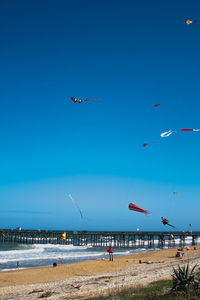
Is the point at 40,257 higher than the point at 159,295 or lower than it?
lower

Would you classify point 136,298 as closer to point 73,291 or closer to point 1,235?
point 73,291

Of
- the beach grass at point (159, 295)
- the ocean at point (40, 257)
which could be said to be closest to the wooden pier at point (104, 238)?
the ocean at point (40, 257)

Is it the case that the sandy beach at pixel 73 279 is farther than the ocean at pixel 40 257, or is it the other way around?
the ocean at pixel 40 257

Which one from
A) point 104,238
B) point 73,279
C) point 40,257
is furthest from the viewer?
point 104,238

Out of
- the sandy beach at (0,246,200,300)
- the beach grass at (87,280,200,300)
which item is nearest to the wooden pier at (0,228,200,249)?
the sandy beach at (0,246,200,300)

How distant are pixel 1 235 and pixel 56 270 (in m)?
51.1

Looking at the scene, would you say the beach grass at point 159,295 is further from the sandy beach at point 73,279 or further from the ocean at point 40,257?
the ocean at point 40,257

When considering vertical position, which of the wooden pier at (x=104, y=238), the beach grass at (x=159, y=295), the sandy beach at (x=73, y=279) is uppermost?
the beach grass at (x=159, y=295)

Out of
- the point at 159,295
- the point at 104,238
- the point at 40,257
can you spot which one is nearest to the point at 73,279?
the point at 159,295

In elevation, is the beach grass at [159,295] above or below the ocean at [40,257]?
above

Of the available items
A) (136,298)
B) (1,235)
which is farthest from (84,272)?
(1,235)

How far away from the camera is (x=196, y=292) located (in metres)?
9.28

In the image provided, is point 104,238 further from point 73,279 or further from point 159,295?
point 159,295

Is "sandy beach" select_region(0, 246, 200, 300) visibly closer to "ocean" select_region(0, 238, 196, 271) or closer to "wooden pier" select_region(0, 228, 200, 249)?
"ocean" select_region(0, 238, 196, 271)
